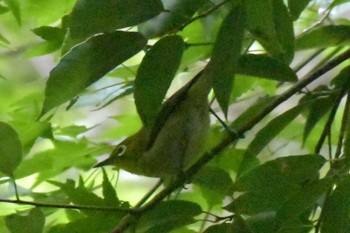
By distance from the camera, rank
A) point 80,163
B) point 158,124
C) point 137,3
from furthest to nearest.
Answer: point 80,163 < point 158,124 < point 137,3

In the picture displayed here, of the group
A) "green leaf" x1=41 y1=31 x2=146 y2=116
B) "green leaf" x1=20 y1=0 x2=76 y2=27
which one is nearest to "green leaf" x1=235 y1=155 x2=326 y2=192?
"green leaf" x1=41 y1=31 x2=146 y2=116

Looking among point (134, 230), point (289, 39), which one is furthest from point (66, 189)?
point (289, 39)

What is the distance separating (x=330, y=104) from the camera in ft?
1.74

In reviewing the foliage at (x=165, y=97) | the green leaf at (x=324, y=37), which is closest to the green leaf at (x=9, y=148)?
the foliage at (x=165, y=97)

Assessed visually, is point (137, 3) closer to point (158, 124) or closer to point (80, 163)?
point (158, 124)

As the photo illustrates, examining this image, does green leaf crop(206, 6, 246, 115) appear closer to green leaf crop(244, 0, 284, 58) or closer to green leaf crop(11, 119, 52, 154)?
Answer: green leaf crop(244, 0, 284, 58)

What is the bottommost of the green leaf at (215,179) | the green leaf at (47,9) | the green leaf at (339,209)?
the green leaf at (215,179)

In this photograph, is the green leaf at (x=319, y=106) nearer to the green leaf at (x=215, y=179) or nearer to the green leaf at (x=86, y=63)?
the green leaf at (x=215, y=179)

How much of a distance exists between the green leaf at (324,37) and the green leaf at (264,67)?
8 centimetres

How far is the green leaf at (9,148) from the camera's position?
1.38 ft

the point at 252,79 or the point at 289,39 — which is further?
the point at 252,79

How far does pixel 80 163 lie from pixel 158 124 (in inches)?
5.2

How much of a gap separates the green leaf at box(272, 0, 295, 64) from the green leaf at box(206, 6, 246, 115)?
Answer: 54 mm

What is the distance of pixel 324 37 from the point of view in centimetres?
50
